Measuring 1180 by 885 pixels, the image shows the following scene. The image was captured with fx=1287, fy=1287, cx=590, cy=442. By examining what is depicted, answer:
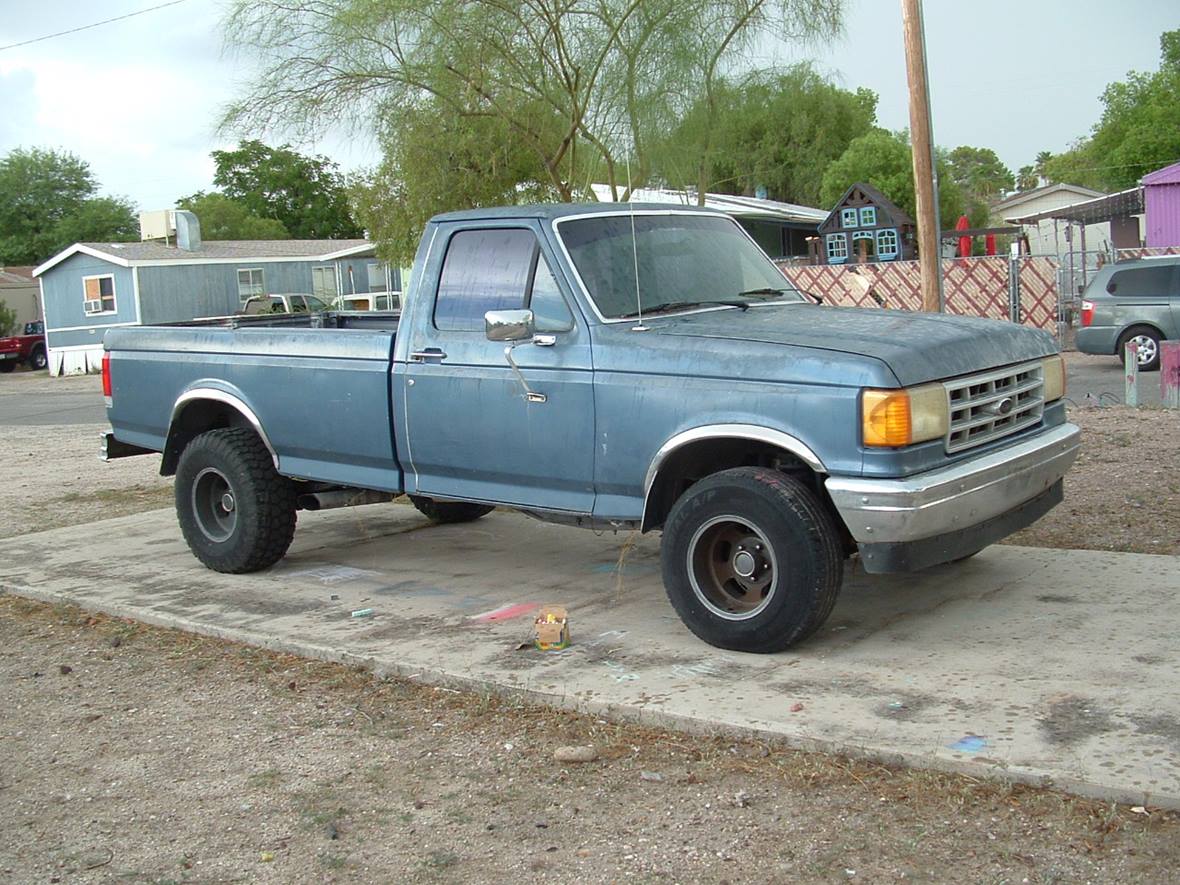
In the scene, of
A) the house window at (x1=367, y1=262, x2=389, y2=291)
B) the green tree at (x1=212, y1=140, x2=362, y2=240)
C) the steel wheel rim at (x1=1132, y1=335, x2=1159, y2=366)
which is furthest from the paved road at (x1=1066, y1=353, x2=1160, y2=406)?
the green tree at (x1=212, y1=140, x2=362, y2=240)

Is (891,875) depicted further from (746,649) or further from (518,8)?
(518,8)

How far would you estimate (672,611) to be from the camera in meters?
6.25

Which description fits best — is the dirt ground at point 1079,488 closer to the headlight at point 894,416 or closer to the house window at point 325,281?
the headlight at point 894,416

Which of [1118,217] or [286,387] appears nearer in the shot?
[286,387]

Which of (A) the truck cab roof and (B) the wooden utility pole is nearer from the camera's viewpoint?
(A) the truck cab roof

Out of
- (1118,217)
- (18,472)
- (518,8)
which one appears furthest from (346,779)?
(1118,217)

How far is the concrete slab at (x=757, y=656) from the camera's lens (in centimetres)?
437

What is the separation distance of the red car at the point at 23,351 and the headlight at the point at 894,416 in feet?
135

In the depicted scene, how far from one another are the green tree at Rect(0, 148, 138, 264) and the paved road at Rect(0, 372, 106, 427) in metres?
31.5

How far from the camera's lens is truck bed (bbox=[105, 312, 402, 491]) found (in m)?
6.64

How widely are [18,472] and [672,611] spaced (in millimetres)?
9725

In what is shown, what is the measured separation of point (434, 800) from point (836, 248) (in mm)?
28782

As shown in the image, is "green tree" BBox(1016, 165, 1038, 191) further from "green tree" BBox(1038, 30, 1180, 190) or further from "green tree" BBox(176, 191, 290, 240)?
"green tree" BBox(176, 191, 290, 240)

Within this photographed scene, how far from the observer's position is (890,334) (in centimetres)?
537
